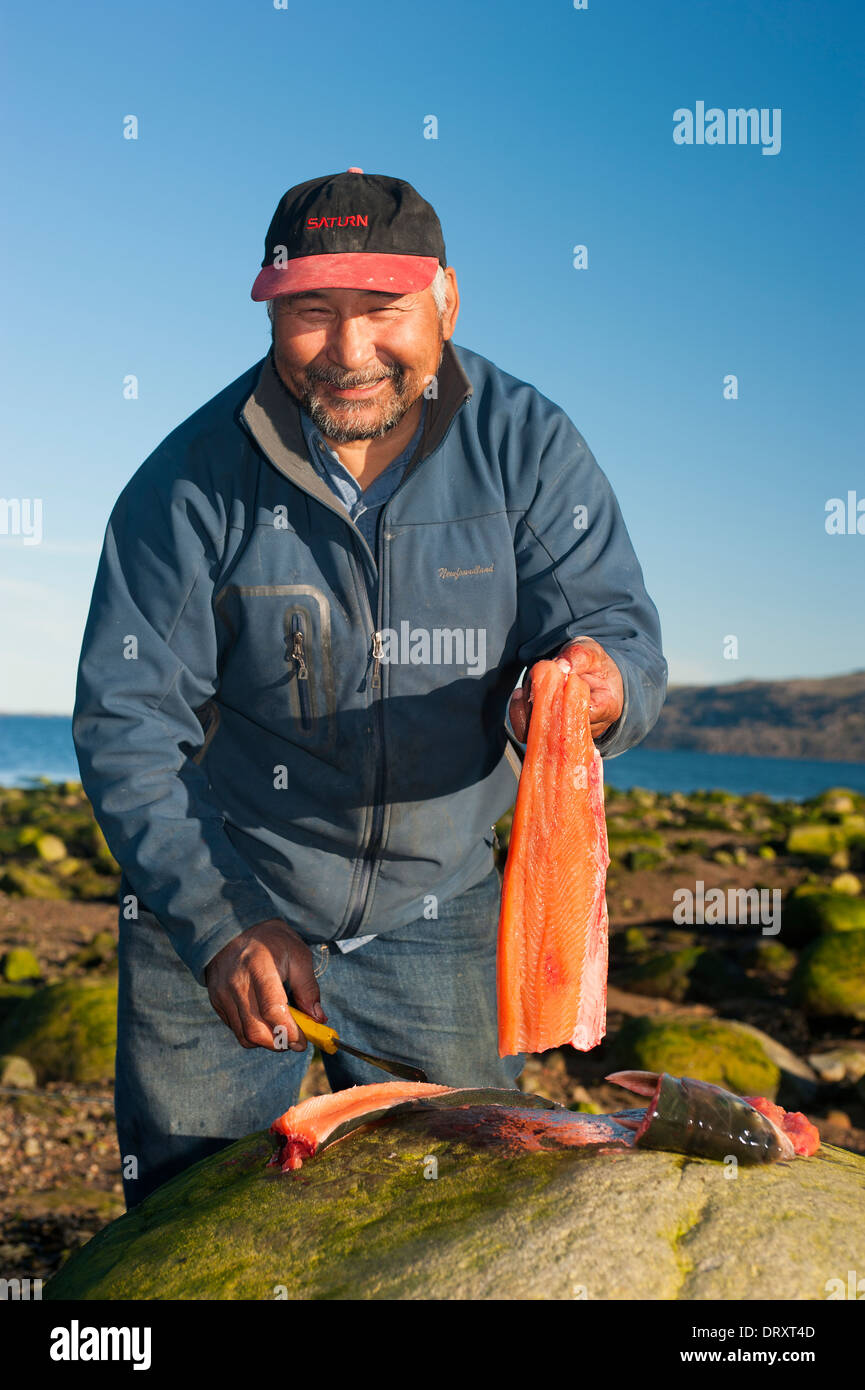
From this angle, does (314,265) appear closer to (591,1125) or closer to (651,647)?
(651,647)

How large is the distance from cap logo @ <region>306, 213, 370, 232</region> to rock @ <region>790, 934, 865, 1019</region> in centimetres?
736

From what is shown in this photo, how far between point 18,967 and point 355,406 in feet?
24.1

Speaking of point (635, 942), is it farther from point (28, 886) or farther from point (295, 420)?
point (295, 420)

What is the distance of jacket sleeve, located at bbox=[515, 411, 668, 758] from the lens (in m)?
3.88

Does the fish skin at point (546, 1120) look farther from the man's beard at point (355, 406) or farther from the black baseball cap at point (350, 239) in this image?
the black baseball cap at point (350, 239)

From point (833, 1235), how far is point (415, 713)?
2.08 metres

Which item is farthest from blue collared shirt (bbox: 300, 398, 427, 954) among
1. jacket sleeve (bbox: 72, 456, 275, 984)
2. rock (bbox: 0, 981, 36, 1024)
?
rock (bbox: 0, 981, 36, 1024)

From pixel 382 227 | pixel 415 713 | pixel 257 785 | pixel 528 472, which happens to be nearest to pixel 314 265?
pixel 382 227

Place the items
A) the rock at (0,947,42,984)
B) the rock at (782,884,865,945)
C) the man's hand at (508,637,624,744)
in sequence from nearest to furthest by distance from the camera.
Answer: the man's hand at (508,637,624,744), the rock at (0,947,42,984), the rock at (782,884,865,945)

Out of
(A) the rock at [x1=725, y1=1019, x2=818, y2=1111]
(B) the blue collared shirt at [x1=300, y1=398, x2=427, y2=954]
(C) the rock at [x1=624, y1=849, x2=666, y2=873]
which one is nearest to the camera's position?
(B) the blue collared shirt at [x1=300, y1=398, x2=427, y2=954]

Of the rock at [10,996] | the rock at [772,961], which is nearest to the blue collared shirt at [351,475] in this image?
the rock at [10,996]

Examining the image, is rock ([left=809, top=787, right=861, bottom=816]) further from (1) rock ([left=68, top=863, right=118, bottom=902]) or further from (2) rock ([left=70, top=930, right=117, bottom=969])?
(2) rock ([left=70, top=930, right=117, bottom=969])

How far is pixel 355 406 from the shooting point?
153 inches

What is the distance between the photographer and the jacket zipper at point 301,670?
3.91 meters
